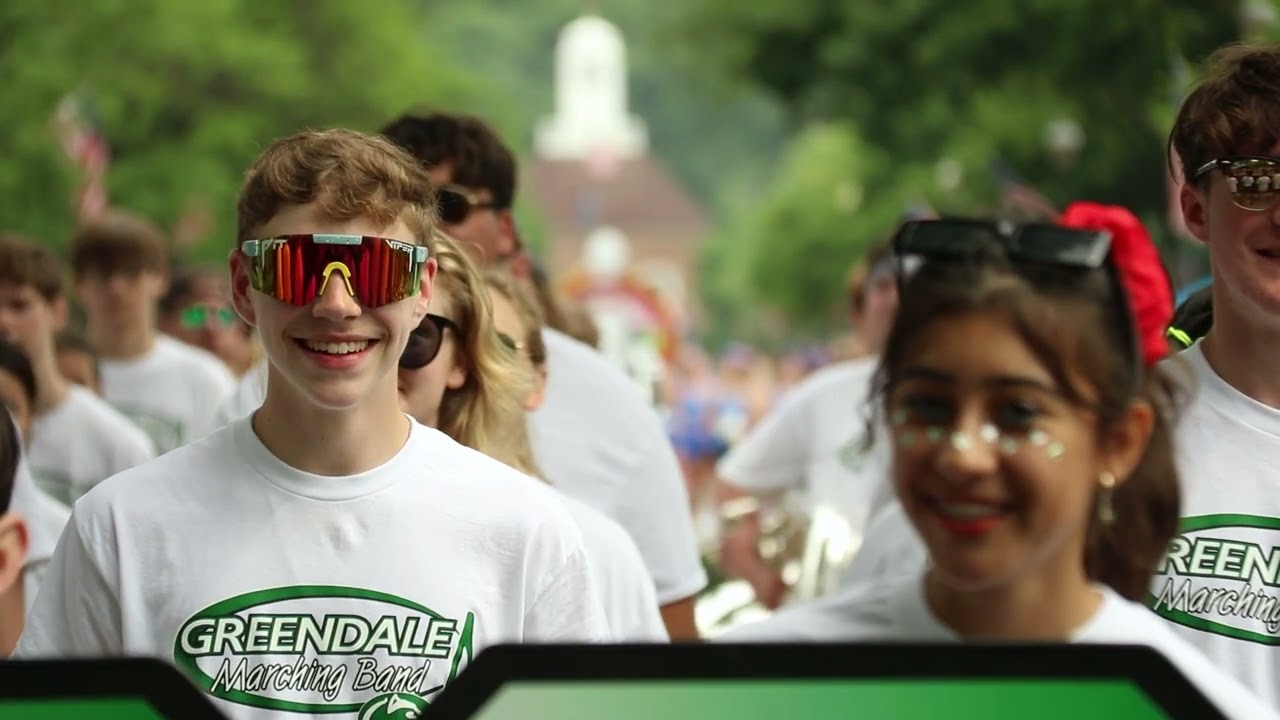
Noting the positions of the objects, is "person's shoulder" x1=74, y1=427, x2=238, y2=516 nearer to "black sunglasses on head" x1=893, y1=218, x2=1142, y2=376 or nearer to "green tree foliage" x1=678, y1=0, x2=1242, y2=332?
"black sunglasses on head" x1=893, y1=218, x2=1142, y2=376

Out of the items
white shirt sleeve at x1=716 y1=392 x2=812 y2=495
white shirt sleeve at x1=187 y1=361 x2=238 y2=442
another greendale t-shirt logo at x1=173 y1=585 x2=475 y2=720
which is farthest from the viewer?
white shirt sleeve at x1=187 y1=361 x2=238 y2=442

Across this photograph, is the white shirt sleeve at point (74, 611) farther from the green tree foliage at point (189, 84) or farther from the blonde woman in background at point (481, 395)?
the green tree foliage at point (189, 84)

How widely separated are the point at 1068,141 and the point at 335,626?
2011 cm

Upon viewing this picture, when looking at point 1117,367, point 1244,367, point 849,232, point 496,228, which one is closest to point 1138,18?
point 496,228

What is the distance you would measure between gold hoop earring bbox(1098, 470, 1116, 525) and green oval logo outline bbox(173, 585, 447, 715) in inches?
47.0

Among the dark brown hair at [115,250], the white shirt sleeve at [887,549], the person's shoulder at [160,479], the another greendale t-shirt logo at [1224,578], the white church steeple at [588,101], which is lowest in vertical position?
the white church steeple at [588,101]

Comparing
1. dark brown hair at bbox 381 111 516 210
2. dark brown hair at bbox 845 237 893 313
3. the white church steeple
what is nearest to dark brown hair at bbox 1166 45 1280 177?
dark brown hair at bbox 381 111 516 210

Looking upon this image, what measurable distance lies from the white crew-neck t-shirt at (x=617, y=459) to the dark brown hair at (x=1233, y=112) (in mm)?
2045

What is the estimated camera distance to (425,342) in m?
4.28

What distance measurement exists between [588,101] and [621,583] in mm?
121925

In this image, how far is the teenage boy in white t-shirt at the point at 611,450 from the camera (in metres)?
5.55

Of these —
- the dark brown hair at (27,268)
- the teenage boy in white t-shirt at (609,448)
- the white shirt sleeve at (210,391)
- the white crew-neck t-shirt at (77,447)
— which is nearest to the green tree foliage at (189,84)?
the white shirt sleeve at (210,391)

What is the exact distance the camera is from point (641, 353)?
747 inches

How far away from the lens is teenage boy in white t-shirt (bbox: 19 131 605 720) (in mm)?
3283
